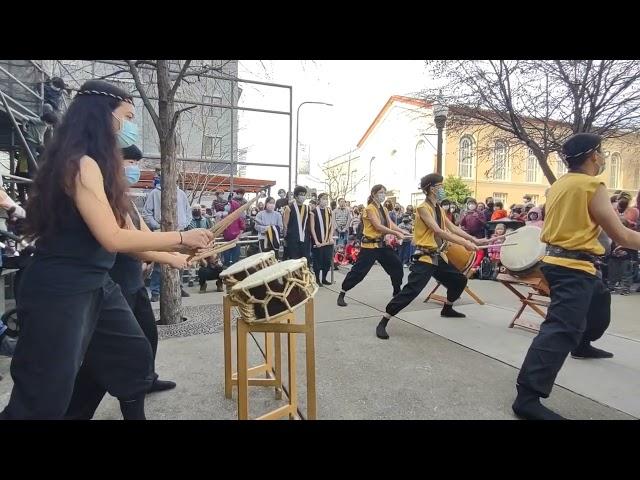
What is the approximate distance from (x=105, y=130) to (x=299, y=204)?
20.3ft

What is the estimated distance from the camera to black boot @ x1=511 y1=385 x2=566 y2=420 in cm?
258

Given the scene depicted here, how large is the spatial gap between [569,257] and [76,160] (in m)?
3.00

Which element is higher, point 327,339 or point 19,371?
point 19,371

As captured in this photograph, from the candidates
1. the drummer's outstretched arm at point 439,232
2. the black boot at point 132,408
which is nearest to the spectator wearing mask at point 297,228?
the drummer's outstretched arm at point 439,232

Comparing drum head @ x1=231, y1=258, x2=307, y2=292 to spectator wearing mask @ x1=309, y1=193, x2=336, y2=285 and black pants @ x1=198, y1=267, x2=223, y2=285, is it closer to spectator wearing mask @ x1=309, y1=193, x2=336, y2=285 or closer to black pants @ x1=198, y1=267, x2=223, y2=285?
black pants @ x1=198, y1=267, x2=223, y2=285

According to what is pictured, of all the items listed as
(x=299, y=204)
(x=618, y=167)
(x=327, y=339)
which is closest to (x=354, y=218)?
(x=299, y=204)

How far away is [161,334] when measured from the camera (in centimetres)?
453

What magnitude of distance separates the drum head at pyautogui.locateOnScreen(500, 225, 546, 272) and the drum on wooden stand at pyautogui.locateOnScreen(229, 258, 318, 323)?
290 cm

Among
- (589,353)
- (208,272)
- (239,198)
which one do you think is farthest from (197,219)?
(589,353)

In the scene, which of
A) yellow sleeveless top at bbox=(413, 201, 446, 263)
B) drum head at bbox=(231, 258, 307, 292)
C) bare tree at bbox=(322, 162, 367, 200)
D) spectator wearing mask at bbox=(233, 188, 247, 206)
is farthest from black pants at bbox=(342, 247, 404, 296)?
bare tree at bbox=(322, 162, 367, 200)

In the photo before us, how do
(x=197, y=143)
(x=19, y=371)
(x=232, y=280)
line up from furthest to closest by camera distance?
1. (x=197, y=143)
2. (x=232, y=280)
3. (x=19, y=371)

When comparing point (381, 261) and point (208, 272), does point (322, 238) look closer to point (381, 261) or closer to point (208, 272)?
point (208, 272)

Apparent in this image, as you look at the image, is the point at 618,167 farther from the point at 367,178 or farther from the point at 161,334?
the point at 161,334

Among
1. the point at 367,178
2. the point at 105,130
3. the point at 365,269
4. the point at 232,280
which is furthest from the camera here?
the point at 367,178
